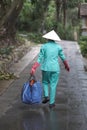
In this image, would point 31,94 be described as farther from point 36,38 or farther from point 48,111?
point 36,38

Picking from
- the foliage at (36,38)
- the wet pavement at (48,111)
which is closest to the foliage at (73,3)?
the foliage at (36,38)

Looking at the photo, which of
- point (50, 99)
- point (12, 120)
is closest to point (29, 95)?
point (50, 99)

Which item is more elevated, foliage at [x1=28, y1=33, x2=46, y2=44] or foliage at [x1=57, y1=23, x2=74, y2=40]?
foliage at [x1=28, y1=33, x2=46, y2=44]

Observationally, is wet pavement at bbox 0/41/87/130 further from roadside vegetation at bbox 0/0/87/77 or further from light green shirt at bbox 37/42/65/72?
roadside vegetation at bbox 0/0/87/77

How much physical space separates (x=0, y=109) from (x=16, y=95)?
2.00 m

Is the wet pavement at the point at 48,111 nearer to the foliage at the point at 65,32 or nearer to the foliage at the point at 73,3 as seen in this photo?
the foliage at the point at 65,32

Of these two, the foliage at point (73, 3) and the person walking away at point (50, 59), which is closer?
the person walking away at point (50, 59)

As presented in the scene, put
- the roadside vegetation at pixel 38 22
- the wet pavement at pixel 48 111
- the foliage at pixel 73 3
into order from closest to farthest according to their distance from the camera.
A: 1. the wet pavement at pixel 48 111
2. the roadside vegetation at pixel 38 22
3. the foliage at pixel 73 3

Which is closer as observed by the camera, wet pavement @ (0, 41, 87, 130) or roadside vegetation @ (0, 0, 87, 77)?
wet pavement @ (0, 41, 87, 130)

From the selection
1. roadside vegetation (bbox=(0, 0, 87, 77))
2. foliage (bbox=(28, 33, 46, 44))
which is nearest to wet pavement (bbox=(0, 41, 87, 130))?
roadside vegetation (bbox=(0, 0, 87, 77))

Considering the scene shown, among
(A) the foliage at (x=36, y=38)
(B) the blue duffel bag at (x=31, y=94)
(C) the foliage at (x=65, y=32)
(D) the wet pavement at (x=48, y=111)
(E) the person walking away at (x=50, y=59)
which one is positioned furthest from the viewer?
(C) the foliage at (x=65, y=32)

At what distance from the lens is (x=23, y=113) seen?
394 inches

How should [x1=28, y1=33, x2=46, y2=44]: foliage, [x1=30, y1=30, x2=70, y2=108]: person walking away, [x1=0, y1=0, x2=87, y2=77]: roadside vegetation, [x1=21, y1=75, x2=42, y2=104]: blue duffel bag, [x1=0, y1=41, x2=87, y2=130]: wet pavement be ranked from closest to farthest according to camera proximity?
[x1=0, y1=41, x2=87, y2=130]: wet pavement
[x1=21, y1=75, x2=42, y2=104]: blue duffel bag
[x1=30, y1=30, x2=70, y2=108]: person walking away
[x1=0, y1=0, x2=87, y2=77]: roadside vegetation
[x1=28, y1=33, x2=46, y2=44]: foliage

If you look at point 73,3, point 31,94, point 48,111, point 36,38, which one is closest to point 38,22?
point 36,38
